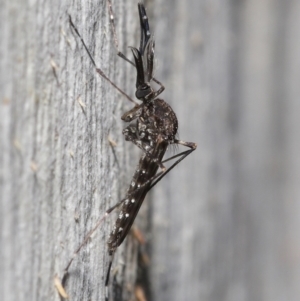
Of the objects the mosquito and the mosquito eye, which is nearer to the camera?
the mosquito

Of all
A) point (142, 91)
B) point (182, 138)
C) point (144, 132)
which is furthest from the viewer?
point (182, 138)

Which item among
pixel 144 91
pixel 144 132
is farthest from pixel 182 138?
pixel 144 91

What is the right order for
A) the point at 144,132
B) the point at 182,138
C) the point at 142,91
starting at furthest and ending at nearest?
the point at 182,138
the point at 144,132
the point at 142,91

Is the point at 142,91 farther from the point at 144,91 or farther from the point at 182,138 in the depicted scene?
the point at 182,138

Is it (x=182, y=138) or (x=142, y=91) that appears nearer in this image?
(x=142, y=91)

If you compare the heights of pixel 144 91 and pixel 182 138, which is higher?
pixel 144 91
